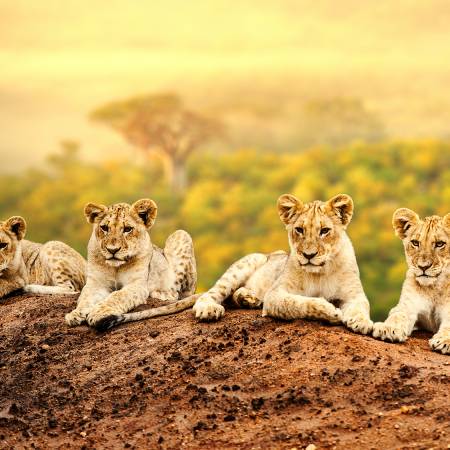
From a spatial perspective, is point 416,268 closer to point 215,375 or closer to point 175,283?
point 215,375

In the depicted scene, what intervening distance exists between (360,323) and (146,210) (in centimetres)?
310

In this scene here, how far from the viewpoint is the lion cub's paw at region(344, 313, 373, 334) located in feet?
32.3

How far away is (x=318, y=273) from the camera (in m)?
10.3

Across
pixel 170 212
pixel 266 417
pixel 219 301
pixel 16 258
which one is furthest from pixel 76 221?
pixel 266 417

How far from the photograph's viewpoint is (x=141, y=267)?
11836 mm

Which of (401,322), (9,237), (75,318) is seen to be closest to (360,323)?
(401,322)

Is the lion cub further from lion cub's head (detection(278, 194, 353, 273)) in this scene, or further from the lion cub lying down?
the lion cub lying down

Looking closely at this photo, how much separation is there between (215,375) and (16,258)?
178 inches

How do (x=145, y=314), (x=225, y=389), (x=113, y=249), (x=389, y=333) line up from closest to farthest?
(x=225, y=389)
(x=389, y=333)
(x=145, y=314)
(x=113, y=249)

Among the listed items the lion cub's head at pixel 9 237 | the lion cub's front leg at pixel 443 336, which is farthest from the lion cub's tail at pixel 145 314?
the lion cub's front leg at pixel 443 336

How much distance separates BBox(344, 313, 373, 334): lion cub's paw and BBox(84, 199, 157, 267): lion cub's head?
2.84 meters

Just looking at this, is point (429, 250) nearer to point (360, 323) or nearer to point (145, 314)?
point (360, 323)

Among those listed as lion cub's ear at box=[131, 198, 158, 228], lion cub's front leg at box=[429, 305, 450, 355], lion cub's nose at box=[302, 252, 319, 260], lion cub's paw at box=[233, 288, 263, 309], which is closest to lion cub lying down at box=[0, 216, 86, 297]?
lion cub's ear at box=[131, 198, 158, 228]

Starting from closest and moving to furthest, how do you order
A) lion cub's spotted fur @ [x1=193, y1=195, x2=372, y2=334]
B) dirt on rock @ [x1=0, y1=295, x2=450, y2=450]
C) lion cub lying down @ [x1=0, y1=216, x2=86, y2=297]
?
1. dirt on rock @ [x1=0, y1=295, x2=450, y2=450]
2. lion cub's spotted fur @ [x1=193, y1=195, x2=372, y2=334]
3. lion cub lying down @ [x1=0, y1=216, x2=86, y2=297]
